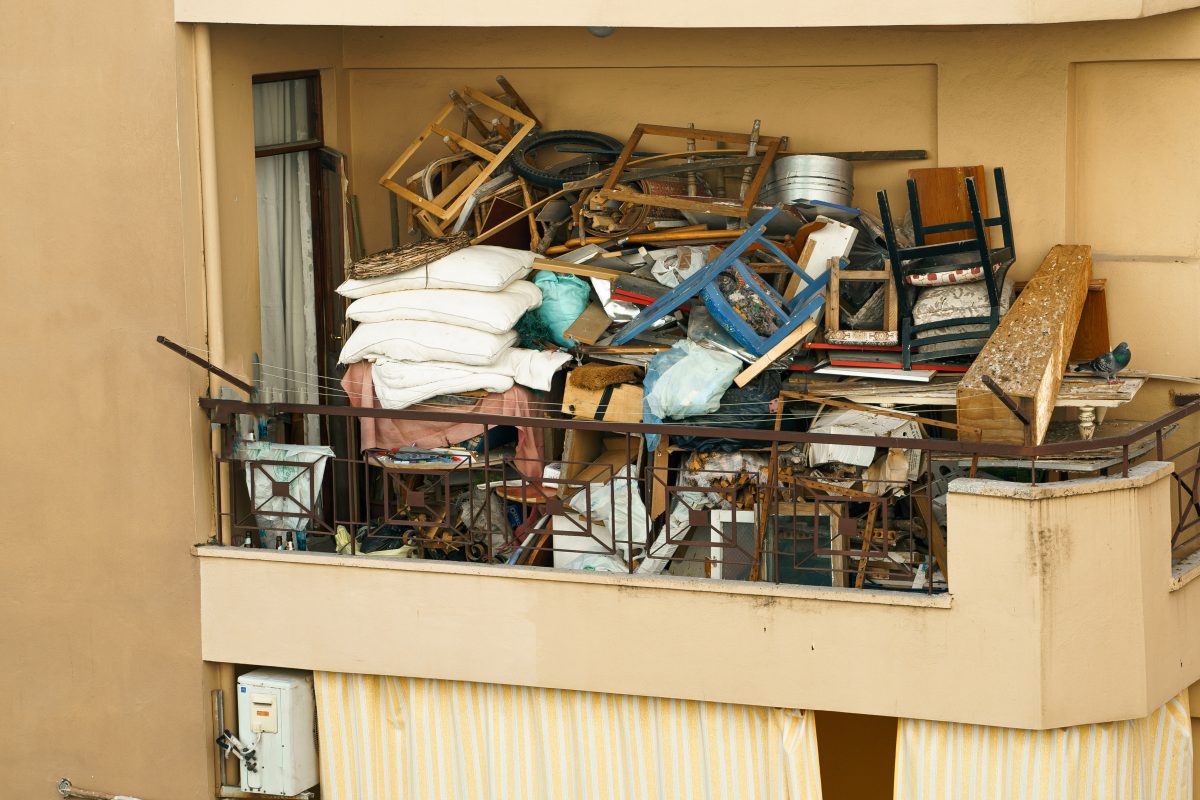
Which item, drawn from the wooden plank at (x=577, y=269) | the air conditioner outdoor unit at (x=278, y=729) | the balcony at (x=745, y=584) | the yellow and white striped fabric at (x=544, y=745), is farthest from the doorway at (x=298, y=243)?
the yellow and white striped fabric at (x=544, y=745)

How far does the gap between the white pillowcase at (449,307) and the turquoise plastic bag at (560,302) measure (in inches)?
11.3

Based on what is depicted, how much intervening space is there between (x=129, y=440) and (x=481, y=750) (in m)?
2.59

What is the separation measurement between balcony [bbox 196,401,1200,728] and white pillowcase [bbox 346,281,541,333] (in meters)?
0.79

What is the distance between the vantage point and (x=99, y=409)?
8914 millimetres

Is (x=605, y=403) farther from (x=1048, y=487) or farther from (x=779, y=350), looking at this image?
(x=1048, y=487)

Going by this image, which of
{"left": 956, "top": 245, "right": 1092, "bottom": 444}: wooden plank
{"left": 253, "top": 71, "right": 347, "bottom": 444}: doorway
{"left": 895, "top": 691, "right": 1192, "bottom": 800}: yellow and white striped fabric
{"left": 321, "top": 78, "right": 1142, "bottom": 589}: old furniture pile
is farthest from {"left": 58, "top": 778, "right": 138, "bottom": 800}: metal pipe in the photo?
{"left": 956, "top": 245, "right": 1092, "bottom": 444}: wooden plank

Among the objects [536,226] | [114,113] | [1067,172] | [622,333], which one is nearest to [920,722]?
[622,333]

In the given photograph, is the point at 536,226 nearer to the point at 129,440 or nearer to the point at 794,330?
the point at 794,330

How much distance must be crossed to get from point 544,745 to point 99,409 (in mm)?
3077

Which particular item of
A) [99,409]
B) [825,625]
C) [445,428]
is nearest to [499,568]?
[445,428]

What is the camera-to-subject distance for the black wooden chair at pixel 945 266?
29.1 ft

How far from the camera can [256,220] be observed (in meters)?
9.30

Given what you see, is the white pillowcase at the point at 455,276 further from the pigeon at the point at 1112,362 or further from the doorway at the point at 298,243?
the pigeon at the point at 1112,362

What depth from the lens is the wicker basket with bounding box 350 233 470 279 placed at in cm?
940
